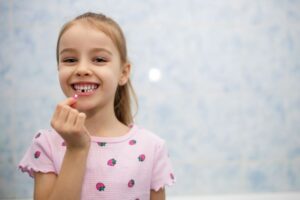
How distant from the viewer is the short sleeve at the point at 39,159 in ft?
2.08

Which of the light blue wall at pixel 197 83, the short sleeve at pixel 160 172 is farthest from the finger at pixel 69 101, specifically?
the light blue wall at pixel 197 83

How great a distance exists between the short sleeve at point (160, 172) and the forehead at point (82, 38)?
0.97 ft

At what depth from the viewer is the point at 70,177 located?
1.87 ft

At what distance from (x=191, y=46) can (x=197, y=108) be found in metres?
0.27

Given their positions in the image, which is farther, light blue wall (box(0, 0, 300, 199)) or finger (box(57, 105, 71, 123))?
light blue wall (box(0, 0, 300, 199))

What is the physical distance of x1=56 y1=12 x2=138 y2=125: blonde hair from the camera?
67 centimetres

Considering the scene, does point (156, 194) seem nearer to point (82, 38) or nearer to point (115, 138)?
point (115, 138)

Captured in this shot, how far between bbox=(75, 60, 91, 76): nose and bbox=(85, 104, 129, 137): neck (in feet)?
0.36

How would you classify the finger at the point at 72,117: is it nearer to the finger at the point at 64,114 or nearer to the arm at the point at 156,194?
the finger at the point at 64,114

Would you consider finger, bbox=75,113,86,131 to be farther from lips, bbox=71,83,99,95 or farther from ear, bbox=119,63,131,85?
ear, bbox=119,63,131,85

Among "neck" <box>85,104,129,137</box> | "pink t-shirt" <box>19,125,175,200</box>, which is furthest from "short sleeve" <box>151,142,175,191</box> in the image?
"neck" <box>85,104,129,137</box>

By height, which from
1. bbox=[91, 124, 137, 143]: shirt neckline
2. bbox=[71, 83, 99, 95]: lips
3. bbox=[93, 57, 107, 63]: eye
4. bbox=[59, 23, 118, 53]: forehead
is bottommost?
bbox=[91, 124, 137, 143]: shirt neckline

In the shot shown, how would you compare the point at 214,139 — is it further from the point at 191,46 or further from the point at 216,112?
the point at 191,46

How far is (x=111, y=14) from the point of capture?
1245 mm
